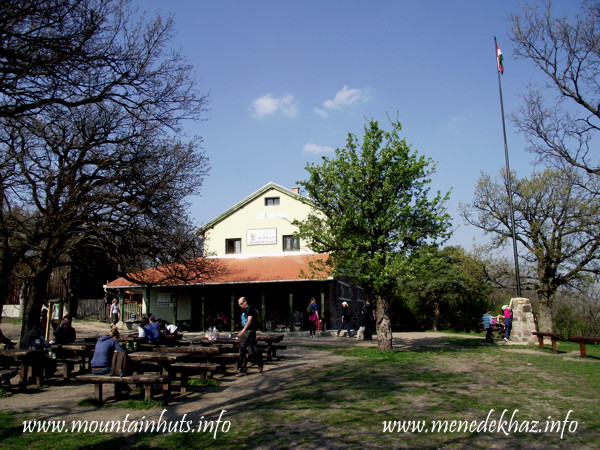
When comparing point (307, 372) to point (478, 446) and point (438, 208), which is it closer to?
point (478, 446)

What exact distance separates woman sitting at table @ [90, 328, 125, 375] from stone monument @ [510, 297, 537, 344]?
53.3ft

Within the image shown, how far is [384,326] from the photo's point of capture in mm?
15680

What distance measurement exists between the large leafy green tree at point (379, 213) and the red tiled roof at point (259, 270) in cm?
823

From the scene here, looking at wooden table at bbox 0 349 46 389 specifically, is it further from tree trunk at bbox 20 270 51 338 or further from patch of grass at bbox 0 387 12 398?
tree trunk at bbox 20 270 51 338

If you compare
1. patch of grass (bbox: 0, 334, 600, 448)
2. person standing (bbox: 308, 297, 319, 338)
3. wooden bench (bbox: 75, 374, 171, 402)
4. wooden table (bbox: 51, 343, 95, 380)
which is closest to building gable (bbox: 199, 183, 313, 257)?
person standing (bbox: 308, 297, 319, 338)

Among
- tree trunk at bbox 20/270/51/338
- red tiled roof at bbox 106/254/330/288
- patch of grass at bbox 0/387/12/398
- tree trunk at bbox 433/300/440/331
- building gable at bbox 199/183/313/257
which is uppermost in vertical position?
building gable at bbox 199/183/313/257

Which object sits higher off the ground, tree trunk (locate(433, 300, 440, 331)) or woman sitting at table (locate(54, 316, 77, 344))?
woman sitting at table (locate(54, 316, 77, 344))

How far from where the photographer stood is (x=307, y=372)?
10820mm

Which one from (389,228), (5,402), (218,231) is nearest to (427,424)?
(5,402)

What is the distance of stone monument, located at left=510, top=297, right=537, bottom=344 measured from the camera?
18.9 meters

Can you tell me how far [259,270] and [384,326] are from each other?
1235 centimetres

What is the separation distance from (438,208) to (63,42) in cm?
1228

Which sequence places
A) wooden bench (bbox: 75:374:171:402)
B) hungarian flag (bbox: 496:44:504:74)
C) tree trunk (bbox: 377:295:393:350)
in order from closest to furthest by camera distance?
wooden bench (bbox: 75:374:171:402)
tree trunk (bbox: 377:295:393:350)
hungarian flag (bbox: 496:44:504:74)

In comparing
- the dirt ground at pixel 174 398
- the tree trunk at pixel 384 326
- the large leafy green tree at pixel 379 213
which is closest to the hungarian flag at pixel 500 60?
the large leafy green tree at pixel 379 213
